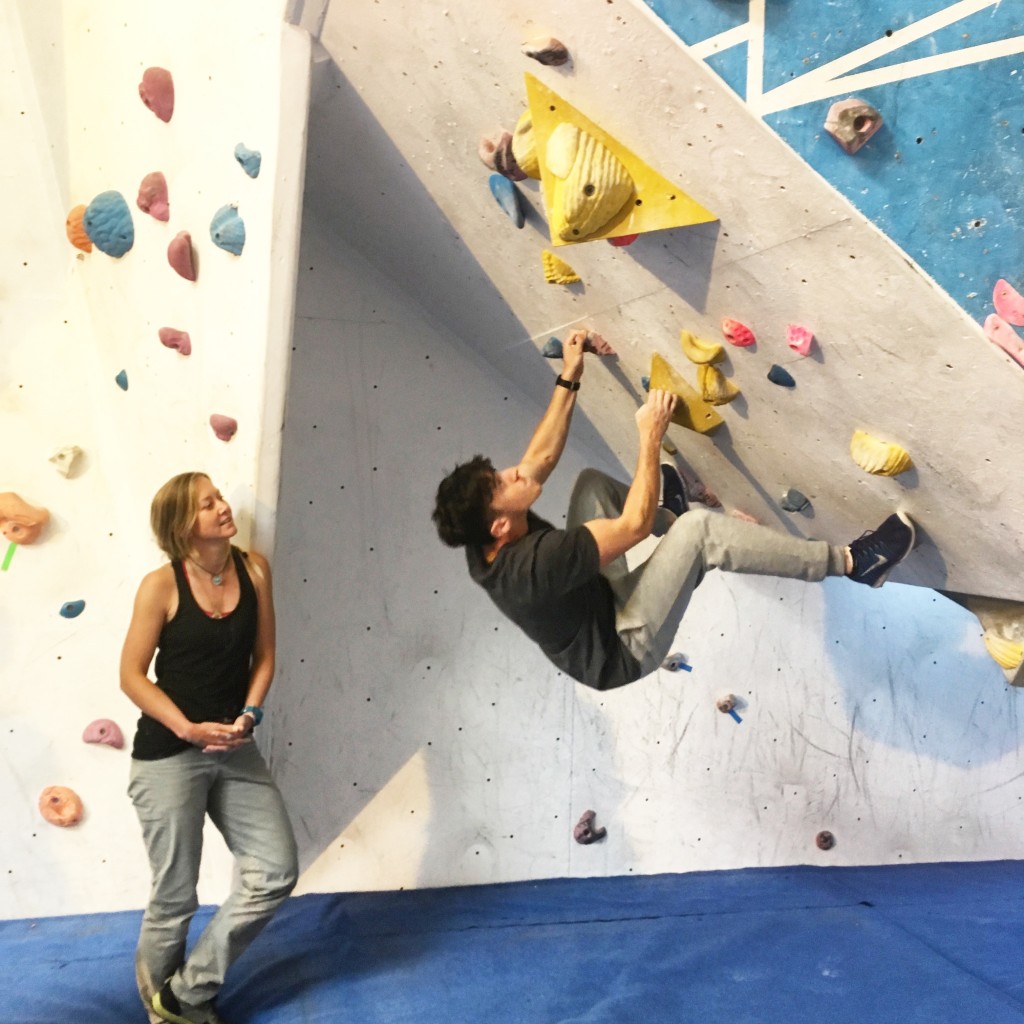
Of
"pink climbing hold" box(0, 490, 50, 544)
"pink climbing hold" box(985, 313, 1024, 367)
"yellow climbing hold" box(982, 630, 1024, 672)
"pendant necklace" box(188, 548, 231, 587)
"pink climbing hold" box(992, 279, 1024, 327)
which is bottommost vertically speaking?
"yellow climbing hold" box(982, 630, 1024, 672)

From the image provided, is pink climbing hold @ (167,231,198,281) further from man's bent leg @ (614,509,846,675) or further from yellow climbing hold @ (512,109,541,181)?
man's bent leg @ (614,509,846,675)

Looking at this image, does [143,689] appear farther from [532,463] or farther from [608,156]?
[608,156]

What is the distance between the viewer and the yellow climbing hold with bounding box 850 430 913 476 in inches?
60.8

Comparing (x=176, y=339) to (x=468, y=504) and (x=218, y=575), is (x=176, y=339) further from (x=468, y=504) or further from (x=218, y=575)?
(x=468, y=504)

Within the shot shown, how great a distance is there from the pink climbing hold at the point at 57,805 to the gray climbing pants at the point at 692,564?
53.4 inches

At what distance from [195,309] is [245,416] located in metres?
0.22

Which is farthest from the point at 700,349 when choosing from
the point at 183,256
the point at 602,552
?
the point at 183,256

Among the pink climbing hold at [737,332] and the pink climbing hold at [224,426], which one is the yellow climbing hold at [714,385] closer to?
the pink climbing hold at [737,332]

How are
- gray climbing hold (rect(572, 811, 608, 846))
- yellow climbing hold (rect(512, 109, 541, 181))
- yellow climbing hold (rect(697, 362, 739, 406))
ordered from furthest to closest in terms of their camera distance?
gray climbing hold (rect(572, 811, 608, 846))
yellow climbing hold (rect(697, 362, 739, 406))
yellow climbing hold (rect(512, 109, 541, 181))

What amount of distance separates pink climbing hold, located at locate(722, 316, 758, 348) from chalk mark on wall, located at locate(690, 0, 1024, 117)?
1.39 feet

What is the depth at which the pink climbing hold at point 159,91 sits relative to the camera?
5.77 feet

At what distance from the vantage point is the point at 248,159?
5.35 ft

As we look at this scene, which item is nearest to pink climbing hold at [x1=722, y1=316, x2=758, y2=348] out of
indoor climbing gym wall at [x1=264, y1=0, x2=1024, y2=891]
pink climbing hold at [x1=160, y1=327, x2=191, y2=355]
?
indoor climbing gym wall at [x1=264, y1=0, x2=1024, y2=891]

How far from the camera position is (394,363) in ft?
8.17
